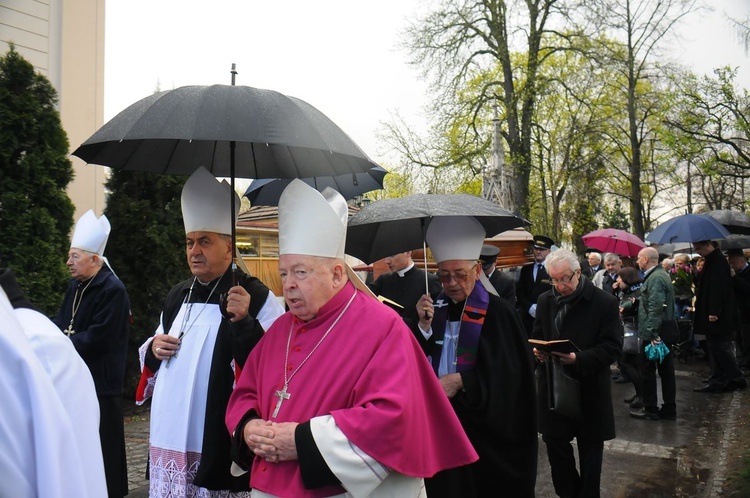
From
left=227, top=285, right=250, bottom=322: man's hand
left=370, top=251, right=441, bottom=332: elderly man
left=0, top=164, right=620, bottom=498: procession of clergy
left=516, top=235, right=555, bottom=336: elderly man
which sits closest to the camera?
left=0, top=164, right=620, bottom=498: procession of clergy

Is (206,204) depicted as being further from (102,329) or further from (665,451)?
(665,451)

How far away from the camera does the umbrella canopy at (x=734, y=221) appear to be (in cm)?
1279

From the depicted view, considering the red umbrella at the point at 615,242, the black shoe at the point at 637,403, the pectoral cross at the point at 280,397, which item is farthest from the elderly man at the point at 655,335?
the pectoral cross at the point at 280,397

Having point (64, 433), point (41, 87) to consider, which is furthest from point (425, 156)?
point (64, 433)

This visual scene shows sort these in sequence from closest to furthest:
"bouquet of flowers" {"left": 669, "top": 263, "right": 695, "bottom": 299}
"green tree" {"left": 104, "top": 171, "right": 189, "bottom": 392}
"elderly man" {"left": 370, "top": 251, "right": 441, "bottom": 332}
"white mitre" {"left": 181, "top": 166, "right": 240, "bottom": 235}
Answer: "white mitre" {"left": 181, "top": 166, "right": 240, "bottom": 235}, "elderly man" {"left": 370, "top": 251, "right": 441, "bottom": 332}, "green tree" {"left": 104, "top": 171, "right": 189, "bottom": 392}, "bouquet of flowers" {"left": 669, "top": 263, "right": 695, "bottom": 299}

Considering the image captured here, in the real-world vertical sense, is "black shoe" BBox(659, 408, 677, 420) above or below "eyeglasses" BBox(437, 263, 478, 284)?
below

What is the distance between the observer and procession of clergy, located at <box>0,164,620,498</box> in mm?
1495

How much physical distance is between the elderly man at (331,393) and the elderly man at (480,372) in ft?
3.24

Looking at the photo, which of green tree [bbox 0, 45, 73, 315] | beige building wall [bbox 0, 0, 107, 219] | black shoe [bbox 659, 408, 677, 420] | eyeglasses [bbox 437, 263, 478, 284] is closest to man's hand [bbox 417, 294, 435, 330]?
eyeglasses [bbox 437, 263, 478, 284]

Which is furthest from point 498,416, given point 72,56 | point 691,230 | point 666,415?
point 72,56

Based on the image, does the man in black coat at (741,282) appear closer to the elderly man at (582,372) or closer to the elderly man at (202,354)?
the elderly man at (582,372)

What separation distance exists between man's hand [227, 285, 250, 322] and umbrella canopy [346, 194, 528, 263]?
0.90m

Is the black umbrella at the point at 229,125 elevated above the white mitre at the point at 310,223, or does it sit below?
above

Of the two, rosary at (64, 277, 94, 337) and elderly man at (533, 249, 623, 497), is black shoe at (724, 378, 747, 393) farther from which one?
rosary at (64, 277, 94, 337)
